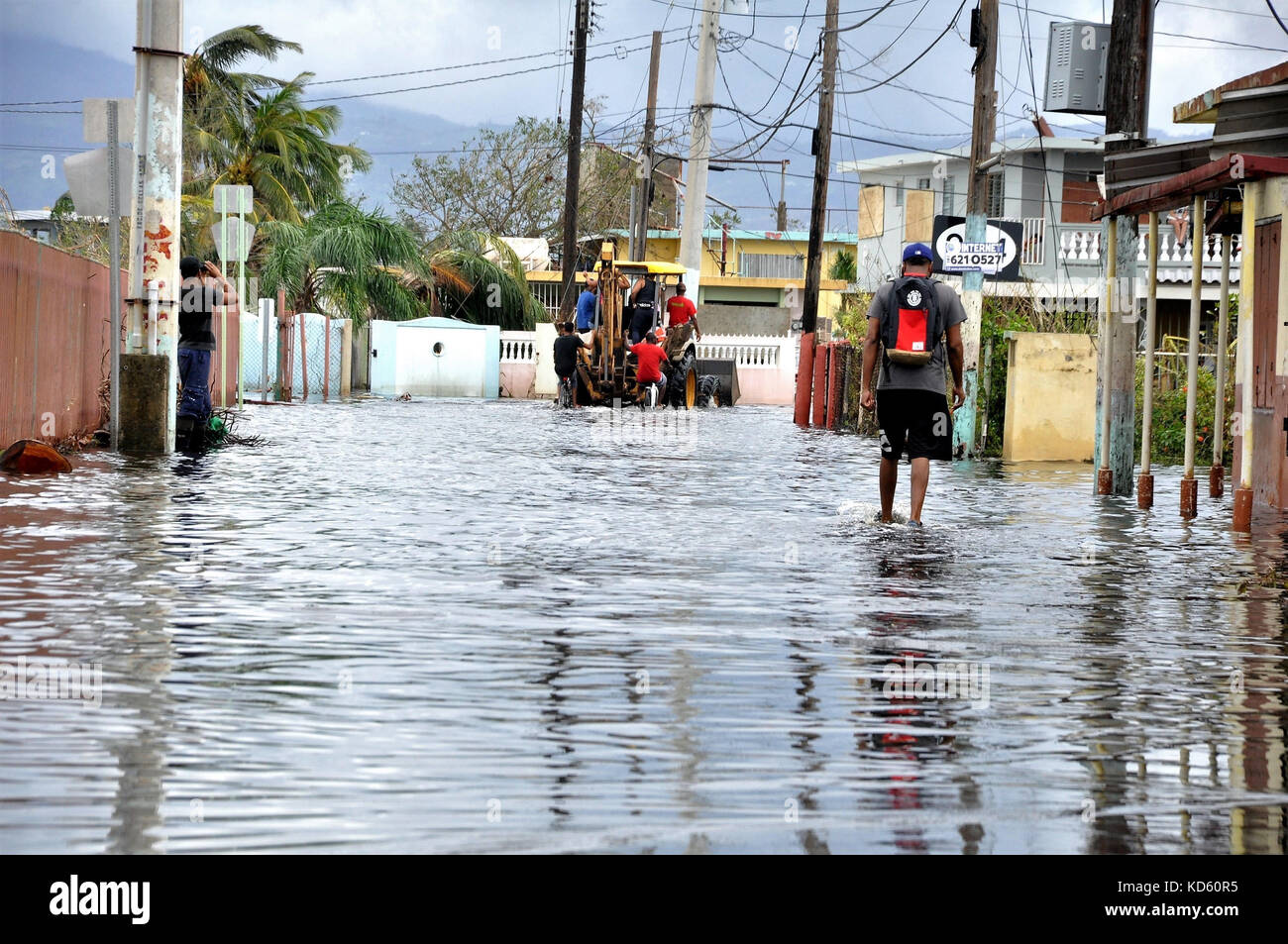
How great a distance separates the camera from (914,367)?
1266 cm

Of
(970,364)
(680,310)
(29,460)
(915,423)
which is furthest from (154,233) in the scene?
(680,310)

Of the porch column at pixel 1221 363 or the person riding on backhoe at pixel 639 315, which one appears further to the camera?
the person riding on backhoe at pixel 639 315

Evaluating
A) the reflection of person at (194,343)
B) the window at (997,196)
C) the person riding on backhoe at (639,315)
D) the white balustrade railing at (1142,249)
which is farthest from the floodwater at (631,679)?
the window at (997,196)

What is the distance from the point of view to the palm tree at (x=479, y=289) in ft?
163

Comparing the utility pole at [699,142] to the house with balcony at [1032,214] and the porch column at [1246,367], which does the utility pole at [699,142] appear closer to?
the house with balcony at [1032,214]

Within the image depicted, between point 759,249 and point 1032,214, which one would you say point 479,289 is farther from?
point 759,249

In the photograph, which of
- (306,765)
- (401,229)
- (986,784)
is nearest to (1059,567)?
(986,784)

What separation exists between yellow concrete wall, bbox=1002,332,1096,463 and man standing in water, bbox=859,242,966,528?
805 cm

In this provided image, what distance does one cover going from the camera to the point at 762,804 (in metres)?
4.74

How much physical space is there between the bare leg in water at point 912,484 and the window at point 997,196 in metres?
40.5

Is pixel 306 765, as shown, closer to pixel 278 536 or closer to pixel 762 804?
pixel 762 804

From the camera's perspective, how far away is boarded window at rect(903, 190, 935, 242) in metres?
55.8

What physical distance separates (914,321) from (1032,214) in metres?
40.6

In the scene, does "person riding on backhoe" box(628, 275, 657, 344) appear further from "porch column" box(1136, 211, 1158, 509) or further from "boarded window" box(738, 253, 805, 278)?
"boarded window" box(738, 253, 805, 278)
